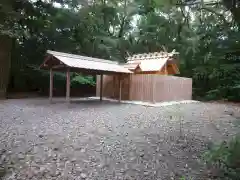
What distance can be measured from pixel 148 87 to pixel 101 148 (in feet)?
32.2

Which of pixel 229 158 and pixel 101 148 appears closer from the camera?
pixel 229 158

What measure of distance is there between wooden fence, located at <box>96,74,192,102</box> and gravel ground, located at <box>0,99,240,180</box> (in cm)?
692

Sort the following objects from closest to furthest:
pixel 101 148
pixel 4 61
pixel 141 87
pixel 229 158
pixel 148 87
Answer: pixel 229 158 < pixel 101 148 < pixel 4 61 < pixel 148 87 < pixel 141 87

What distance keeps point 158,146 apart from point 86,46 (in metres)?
15.9

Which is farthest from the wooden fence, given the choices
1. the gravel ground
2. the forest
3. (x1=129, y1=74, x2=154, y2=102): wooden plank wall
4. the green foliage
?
the green foliage

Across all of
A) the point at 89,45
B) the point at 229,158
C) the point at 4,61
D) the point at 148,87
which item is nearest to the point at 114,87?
the point at 148,87

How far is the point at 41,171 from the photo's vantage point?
3.69 meters

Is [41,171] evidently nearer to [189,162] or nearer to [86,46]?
[189,162]

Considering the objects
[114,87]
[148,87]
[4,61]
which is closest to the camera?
[4,61]

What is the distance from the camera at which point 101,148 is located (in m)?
4.79

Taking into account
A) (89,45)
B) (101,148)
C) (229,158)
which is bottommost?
(101,148)

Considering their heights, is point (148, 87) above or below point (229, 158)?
above

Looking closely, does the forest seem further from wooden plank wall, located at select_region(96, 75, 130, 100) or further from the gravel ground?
the gravel ground

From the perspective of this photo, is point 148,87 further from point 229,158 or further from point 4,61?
point 229,158
